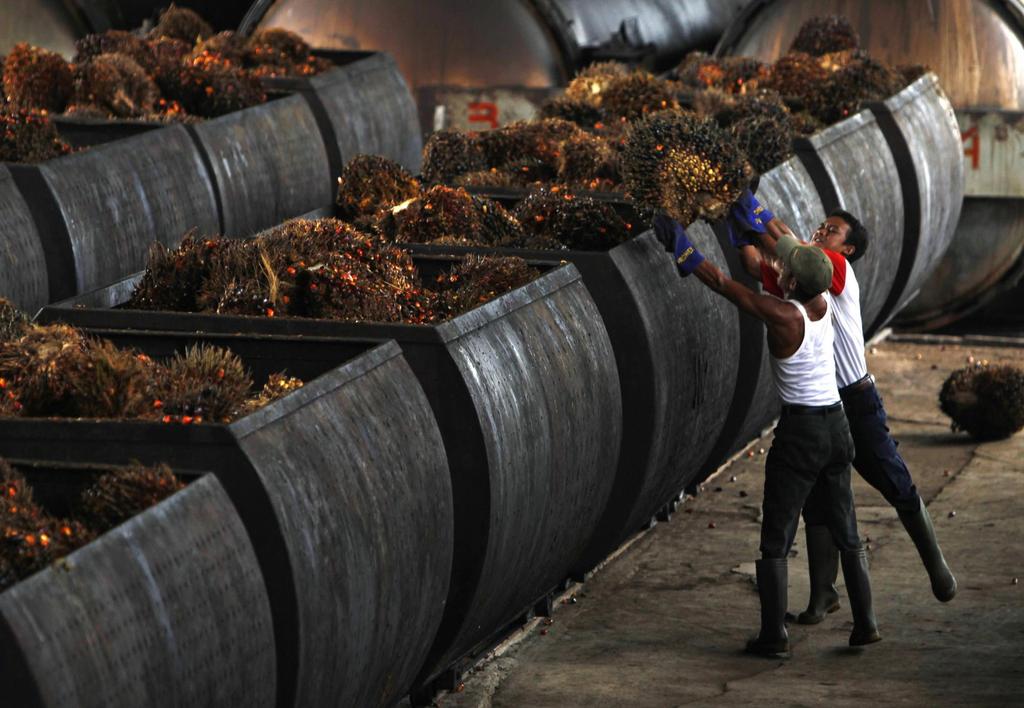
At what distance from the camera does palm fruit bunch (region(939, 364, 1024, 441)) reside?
35.9 ft

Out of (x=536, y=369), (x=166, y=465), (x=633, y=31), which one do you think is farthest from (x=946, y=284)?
(x=166, y=465)

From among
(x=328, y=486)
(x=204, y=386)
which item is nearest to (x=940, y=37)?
(x=204, y=386)

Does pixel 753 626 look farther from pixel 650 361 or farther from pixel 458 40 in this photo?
pixel 458 40

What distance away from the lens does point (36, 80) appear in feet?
35.6

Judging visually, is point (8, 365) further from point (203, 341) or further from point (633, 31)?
point (633, 31)

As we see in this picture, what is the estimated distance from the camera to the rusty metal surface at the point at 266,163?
34.1 ft

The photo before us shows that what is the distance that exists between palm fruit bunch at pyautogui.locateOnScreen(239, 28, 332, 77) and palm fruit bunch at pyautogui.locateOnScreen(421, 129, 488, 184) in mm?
3094

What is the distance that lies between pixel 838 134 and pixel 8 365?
6568 mm

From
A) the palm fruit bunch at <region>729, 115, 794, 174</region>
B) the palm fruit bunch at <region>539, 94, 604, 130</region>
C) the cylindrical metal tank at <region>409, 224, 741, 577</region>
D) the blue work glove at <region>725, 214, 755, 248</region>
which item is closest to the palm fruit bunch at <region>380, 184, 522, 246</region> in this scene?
the cylindrical metal tank at <region>409, 224, 741, 577</region>

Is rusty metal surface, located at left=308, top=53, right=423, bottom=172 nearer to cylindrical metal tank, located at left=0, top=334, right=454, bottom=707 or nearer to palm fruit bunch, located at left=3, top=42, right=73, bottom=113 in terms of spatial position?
palm fruit bunch, located at left=3, top=42, right=73, bottom=113

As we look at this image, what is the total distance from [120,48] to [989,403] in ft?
18.5

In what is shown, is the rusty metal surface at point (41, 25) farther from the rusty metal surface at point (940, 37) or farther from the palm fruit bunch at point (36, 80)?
the rusty metal surface at point (940, 37)

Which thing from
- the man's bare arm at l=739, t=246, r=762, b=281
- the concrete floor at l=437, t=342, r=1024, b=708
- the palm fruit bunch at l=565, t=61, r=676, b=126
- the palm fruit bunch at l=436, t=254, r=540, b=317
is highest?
the palm fruit bunch at l=565, t=61, r=676, b=126

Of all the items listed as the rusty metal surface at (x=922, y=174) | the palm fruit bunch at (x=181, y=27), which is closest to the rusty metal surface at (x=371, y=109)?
the palm fruit bunch at (x=181, y=27)
